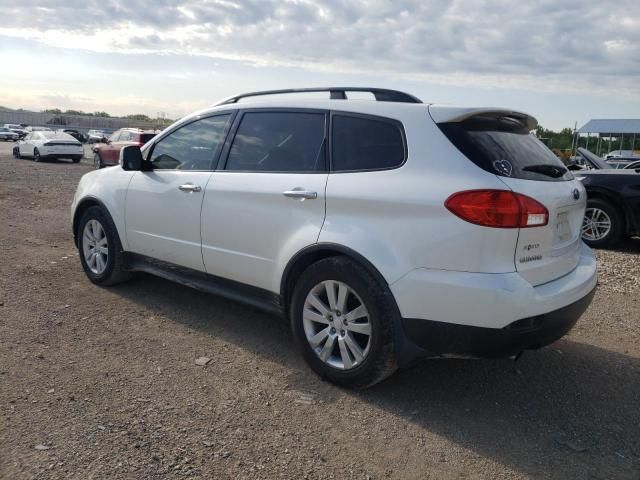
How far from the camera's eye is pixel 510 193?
3.03 meters

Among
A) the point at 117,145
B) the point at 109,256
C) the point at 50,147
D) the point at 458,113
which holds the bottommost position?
the point at 109,256

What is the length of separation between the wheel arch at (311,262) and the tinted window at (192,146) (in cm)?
123

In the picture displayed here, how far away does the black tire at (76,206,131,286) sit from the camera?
5281mm

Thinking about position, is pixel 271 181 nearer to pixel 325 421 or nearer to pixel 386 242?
pixel 386 242

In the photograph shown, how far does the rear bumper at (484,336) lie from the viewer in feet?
9.98

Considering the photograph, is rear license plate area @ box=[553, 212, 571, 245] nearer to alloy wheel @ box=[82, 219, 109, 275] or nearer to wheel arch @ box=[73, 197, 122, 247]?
wheel arch @ box=[73, 197, 122, 247]

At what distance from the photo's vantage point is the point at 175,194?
181 inches

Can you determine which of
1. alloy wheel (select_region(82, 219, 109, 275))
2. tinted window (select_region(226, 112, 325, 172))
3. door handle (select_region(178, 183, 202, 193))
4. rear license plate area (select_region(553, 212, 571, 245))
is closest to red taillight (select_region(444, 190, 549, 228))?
rear license plate area (select_region(553, 212, 571, 245))

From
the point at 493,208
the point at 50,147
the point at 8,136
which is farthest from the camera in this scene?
the point at 8,136

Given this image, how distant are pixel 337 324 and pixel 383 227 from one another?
Result: 695 mm

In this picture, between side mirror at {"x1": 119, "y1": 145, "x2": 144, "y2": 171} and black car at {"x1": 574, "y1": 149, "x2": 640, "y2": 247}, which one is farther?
black car at {"x1": 574, "y1": 149, "x2": 640, "y2": 247}

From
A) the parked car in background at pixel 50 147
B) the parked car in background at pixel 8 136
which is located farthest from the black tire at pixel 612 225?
the parked car in background at pixel 8 136

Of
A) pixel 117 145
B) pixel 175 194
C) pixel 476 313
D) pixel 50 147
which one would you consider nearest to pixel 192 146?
pixel 175 194

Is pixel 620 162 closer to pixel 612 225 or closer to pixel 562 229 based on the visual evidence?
pixel 612 225
